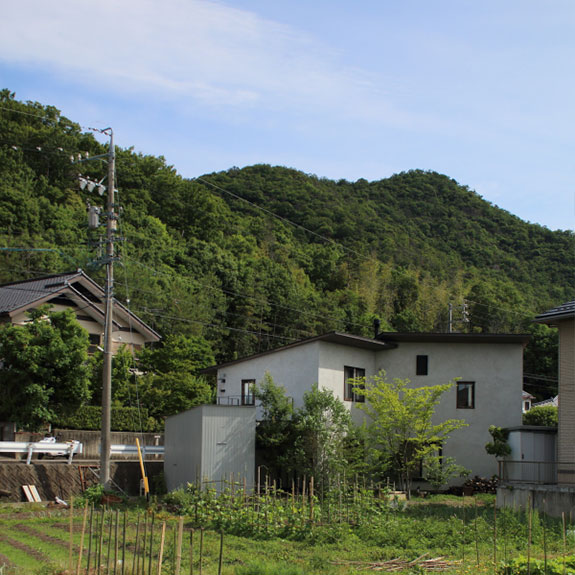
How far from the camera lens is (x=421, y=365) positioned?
27.5 m

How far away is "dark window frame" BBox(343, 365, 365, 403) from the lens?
1038 inches

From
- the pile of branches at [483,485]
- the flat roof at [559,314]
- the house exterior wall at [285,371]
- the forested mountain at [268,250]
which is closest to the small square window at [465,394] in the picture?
the pile of branches at [483,485]

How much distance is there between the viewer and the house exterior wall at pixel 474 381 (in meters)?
26.4

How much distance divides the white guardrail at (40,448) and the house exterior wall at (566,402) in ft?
49.7

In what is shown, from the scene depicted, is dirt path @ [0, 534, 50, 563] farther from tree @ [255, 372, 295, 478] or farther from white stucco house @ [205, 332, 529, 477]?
white stucco house @ [205, 332, 529, 477]

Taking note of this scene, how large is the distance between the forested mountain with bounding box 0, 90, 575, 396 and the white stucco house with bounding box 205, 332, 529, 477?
19.6 meters

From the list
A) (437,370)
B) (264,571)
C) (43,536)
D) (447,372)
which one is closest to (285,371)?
(437,370)

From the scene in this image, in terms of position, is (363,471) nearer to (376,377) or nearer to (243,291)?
(376,377)

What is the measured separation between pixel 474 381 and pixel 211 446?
1084cm

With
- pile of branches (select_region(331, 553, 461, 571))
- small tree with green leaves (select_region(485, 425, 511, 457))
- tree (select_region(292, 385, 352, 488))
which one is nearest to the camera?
Answer: pile of branches (select_region(331, 553, 461, 571))

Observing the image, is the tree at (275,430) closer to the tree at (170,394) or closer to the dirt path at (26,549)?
the tree at (170,394)

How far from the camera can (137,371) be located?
3469cm

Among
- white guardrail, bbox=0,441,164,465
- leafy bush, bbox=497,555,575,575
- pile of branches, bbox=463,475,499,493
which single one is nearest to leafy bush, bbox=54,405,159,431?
white guardrail, bbox=0,441,164,465

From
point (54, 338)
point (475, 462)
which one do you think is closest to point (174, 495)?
point (54, 338)
